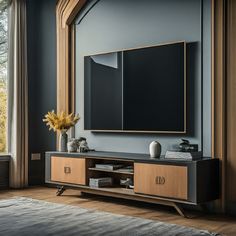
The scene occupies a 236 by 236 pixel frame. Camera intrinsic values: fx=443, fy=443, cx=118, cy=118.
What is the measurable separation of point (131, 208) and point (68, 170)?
3.30ft

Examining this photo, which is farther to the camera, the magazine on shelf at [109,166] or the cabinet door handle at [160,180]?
the magazine on shelf at [109,166]

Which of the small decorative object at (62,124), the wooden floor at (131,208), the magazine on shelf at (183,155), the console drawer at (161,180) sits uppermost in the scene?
the small decorative object at (62,124)

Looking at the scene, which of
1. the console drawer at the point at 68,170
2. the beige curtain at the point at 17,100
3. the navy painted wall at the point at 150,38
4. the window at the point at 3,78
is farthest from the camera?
the window at the point at 3,78

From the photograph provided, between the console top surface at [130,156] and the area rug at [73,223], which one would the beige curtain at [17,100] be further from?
the area rug at [73,223]

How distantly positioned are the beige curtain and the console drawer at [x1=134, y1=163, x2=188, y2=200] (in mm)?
2068

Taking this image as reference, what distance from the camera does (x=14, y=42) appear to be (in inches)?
234

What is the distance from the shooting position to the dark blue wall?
607 cm

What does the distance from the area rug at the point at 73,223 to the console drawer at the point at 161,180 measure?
0.44m

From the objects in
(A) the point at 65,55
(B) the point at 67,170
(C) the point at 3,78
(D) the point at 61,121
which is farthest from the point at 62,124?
(C) the point at 3,78

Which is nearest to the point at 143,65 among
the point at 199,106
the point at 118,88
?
the point at 118,88

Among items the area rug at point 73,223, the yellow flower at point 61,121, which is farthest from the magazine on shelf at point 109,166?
the yellow flower at point 61,121

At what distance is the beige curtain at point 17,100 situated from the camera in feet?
19.3

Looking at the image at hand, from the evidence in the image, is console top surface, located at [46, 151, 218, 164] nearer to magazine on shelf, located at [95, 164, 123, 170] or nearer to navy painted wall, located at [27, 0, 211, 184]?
magazine on shelf, located at [95, 164, 123, 170]

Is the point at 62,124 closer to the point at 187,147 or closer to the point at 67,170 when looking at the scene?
the point at 67,170
